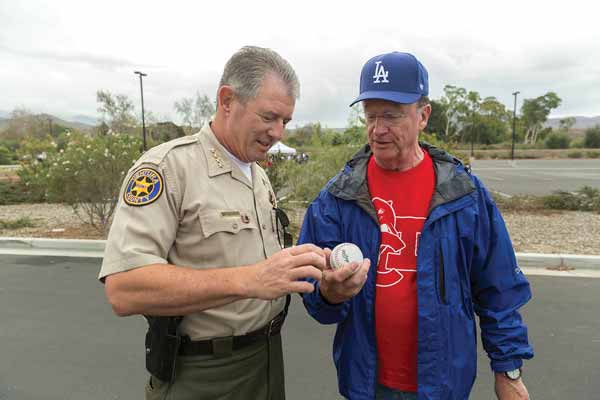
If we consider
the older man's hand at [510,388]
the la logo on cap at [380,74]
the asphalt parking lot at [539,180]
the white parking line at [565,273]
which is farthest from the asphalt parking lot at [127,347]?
the asphalt parking lot at [539,180]

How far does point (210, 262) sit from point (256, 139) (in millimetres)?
564

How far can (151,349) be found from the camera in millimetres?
1678

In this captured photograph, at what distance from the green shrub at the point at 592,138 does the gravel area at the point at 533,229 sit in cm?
5756

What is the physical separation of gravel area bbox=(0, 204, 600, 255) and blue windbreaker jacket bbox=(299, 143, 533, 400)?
6.19 metres

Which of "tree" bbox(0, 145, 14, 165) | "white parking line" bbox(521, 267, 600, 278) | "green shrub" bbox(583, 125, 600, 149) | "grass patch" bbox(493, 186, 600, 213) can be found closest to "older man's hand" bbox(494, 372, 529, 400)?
"white parking line" bbox(521, 267, 600, 278)

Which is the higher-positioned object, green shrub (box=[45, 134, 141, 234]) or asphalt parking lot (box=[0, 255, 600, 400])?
green shrub (box=[45, 134, 141, 234])

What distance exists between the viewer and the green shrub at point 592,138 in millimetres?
57000

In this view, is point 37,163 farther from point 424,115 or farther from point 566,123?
point 566,123

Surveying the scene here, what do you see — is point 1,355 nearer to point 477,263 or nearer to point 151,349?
point 151,349

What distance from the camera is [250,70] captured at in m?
1.68

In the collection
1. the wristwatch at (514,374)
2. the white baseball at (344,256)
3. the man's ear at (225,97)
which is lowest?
the wristwatch at (514,374)

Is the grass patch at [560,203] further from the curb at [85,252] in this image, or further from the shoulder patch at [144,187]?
the shoulder patch at [144,187]

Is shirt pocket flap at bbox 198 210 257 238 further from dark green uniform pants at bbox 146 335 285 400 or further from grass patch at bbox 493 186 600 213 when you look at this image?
grass patch at bbox 493 186 600 213

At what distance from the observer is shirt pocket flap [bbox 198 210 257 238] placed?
1613mm
